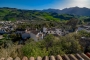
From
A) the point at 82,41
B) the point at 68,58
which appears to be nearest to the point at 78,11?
the point at 82,41

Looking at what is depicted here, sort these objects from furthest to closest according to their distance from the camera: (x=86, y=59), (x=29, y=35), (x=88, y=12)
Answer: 1. (x=88, y=12)
2. (x=29, y=35)
3. (x=86, y=59)

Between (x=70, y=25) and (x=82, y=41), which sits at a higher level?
(x=82, y=41)

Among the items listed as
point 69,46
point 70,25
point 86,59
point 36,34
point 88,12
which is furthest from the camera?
point 88,12

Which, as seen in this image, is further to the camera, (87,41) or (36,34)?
(36,34)

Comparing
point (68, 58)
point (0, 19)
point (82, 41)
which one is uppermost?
point (68, 58)

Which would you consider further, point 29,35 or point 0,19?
point 0,19

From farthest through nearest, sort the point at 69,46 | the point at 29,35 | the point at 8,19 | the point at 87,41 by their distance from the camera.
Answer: the point at 8,19 → the point at 29,35 → the point at 87,41 → the point at 69,46

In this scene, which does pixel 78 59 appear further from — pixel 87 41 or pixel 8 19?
pixel 8 19

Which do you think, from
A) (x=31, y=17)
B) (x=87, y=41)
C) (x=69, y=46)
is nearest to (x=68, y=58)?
(x=69, y=46)

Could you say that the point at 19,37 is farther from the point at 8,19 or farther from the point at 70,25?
the point at 8,19

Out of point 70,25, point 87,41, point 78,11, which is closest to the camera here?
point 87,41
